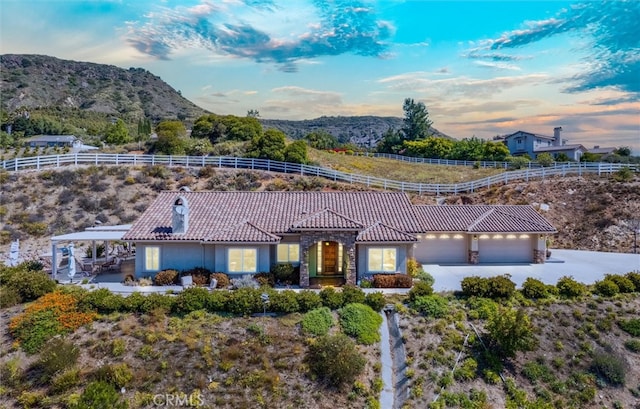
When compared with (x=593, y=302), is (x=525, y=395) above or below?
below

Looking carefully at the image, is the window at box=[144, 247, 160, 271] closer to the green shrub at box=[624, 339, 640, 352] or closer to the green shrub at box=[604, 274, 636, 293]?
the green shrub at box=[624, 339, 640, 352]

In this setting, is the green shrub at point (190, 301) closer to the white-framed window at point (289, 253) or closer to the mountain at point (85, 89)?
the white-framed window at point (289, 253)

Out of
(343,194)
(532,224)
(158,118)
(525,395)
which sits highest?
(158,118)

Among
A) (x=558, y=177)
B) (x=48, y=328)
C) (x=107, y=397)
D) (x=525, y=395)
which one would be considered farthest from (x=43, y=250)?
(x=558, y=177)

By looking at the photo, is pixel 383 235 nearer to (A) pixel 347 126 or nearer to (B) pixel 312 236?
(B) pixel 312 236

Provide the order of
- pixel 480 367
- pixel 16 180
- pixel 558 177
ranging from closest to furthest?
pixel 480 367 < pixel 16 180 < pixel 558 177

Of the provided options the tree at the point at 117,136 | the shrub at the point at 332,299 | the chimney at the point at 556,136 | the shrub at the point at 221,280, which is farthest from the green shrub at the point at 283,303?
the chimney at the point at 556,136

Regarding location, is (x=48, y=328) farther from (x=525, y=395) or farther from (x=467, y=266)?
(x=467, y=266)
